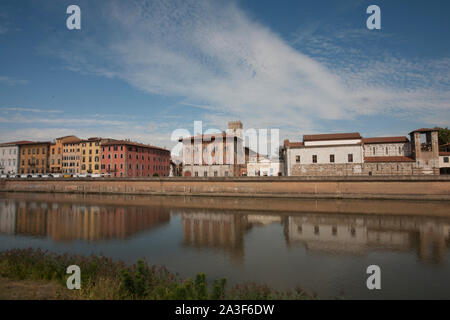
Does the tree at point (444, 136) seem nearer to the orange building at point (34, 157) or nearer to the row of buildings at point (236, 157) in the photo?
the row of buildings at point (236, 157)

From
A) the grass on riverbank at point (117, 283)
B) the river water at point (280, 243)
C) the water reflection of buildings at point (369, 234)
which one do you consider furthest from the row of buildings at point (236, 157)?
the grass on riverbank at point (117, 283)

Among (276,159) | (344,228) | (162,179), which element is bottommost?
(344,228)

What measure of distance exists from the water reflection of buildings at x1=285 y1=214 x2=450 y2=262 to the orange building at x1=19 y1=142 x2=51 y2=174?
64.4 metres

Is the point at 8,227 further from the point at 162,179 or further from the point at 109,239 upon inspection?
the point at 162,179

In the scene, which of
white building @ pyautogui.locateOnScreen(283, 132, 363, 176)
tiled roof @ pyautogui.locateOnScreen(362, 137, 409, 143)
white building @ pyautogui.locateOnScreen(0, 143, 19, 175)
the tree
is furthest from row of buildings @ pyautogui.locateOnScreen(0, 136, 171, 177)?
the tree

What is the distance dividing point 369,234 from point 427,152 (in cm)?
2939

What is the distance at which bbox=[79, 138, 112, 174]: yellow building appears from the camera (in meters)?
58.6

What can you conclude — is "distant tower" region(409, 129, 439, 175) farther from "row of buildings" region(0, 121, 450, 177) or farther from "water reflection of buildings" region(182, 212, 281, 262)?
"water reflection of buildings" region(182, 212, 281, 262)

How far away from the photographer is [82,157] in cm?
6031

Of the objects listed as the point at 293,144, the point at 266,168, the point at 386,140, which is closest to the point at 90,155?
the point at 266,168

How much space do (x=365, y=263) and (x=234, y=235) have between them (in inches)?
300

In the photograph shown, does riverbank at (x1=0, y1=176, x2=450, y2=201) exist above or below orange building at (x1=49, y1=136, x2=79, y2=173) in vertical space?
below

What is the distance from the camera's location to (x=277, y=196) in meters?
36.1
